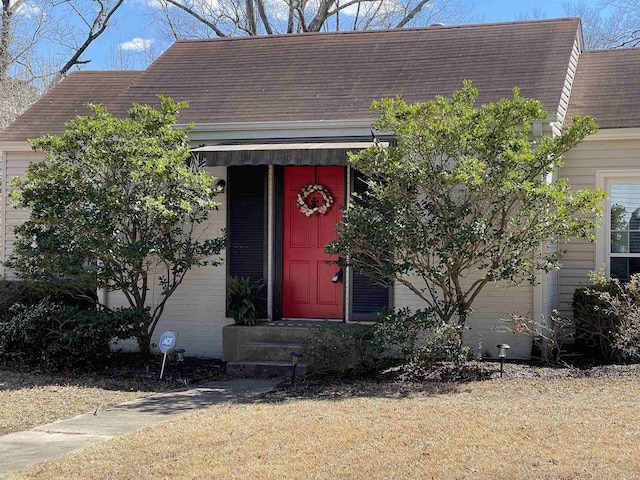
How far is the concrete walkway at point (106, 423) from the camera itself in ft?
21.3

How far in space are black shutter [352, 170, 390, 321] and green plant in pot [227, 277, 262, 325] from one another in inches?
53.8

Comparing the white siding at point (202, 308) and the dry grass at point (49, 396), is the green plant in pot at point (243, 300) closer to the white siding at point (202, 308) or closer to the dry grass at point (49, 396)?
the white siding at point (202, 308)

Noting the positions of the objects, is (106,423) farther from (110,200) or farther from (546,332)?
(546,332)

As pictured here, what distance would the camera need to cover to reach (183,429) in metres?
7.05

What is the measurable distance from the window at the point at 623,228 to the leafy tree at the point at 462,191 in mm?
2181

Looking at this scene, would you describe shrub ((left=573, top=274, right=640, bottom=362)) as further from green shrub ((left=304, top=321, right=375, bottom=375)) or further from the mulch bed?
green shrub ((left=304, top=321, right=375, bottom=375))

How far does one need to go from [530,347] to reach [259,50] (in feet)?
23.7

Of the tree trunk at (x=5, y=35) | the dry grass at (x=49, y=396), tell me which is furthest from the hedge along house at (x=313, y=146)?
the tree trunk at (x=5, y=35)

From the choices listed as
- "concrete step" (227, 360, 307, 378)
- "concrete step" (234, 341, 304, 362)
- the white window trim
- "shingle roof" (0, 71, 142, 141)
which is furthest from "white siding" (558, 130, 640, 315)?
"shingle roof" (0, 71, 142, 141)

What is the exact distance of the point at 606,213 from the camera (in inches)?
445

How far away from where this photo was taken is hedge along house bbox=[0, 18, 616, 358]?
35.6 ft

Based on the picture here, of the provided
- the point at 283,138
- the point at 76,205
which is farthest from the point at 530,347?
the point at 76,205

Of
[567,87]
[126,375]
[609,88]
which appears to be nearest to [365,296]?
[126,375]

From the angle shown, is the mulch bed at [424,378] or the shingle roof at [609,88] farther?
the shingle roof at [609,88]
